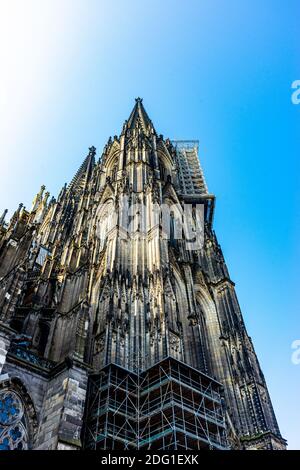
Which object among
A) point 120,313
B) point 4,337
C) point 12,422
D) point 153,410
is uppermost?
point 120,313

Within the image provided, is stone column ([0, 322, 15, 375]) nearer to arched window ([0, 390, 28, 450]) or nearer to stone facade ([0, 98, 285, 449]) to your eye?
stone facade ([0, 98, 285, 449])

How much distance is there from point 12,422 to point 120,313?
21.0 ft

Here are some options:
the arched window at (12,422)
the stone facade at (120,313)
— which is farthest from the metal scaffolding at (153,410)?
the arched window at (12,422)

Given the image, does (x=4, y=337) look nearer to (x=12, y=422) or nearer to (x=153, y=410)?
(x=12, y=422)

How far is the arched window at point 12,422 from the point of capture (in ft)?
40.9

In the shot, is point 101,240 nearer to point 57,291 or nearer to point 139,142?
point 57,291

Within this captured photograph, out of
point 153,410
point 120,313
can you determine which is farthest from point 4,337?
point 153,410

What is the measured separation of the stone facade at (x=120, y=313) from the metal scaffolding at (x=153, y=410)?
30.1 inches

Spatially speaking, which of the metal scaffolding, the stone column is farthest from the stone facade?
the metal scaffolding

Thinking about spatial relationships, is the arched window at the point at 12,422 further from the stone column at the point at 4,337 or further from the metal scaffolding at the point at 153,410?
the metal scaffolding at the point at 153,410

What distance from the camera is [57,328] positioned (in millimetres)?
17797

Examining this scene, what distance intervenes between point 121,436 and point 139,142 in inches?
971

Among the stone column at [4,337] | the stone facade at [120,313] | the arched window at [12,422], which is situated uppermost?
the stone facade at [120,313]

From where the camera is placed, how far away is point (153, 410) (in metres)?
14.7
